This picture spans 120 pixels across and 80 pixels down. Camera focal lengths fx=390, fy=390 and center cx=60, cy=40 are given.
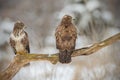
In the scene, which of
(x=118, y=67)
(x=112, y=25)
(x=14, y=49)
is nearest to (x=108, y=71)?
(x=118, y=67)

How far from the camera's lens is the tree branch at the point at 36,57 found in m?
2.92

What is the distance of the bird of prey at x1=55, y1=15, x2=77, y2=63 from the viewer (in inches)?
113

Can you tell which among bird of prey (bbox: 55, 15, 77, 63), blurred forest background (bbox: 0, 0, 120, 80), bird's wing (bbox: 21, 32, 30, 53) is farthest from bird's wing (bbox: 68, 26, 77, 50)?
bird's wing (bbox: 21, 32, 30, 53)

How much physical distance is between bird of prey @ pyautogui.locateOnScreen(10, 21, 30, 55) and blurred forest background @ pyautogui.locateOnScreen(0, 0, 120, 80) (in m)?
0.06

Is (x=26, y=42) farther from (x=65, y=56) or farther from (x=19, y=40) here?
(x=65, y=56)

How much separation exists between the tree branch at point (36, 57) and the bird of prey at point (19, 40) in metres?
0.05

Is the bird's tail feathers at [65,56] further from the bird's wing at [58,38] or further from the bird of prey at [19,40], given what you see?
the bird of prey at [19,40]

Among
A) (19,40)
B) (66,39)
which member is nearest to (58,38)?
(66,39)

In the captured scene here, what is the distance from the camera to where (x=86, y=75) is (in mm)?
3014

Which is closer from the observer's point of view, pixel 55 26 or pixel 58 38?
pixel 58 38

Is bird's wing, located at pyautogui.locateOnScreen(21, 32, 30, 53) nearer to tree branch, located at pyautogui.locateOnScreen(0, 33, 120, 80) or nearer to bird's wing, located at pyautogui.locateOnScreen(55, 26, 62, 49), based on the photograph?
tree branch, located at pyautogui.locateOnScreen(0, 33, 120, 80)

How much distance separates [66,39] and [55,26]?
218mm

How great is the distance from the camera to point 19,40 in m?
2.95

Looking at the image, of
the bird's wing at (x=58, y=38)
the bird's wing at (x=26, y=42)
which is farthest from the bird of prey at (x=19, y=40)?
the bird's wing at (x=58, y=38)
